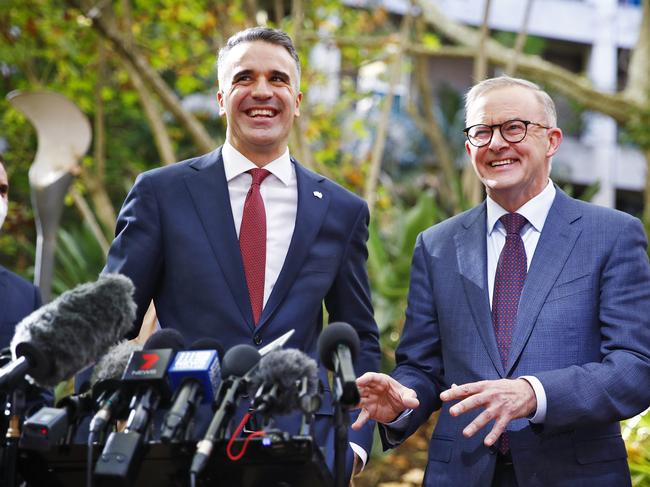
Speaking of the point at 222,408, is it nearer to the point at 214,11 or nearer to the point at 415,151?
the point at 214,11

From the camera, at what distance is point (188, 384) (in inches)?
85.7

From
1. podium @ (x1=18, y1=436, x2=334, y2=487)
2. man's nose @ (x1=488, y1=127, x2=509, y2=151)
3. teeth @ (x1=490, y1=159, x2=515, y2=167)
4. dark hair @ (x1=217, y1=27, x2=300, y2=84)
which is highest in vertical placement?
dark hair @ (x1=217, y1=27, x2=300, y2=84)

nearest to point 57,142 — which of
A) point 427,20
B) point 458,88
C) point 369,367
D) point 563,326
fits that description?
point 369,367

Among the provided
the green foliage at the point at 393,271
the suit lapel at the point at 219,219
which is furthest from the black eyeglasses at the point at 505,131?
the green foliage at the point at 393,271

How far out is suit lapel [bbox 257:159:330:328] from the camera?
320 centimetres

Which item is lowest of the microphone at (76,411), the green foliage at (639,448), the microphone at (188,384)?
the green foliage at (639,448)

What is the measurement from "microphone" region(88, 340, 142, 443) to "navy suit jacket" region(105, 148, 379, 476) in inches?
30.5

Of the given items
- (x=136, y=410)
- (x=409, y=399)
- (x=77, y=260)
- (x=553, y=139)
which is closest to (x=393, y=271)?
(x=77, y=260)

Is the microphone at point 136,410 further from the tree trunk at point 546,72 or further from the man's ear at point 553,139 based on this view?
the tree trunk at point 546,72

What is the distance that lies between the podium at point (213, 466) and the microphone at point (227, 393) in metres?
0.07

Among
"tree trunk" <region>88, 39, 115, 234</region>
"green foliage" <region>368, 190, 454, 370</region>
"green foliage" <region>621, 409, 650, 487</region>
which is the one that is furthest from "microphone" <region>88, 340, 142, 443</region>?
"tree trunk" <region>88, 39, 115, 234</region>

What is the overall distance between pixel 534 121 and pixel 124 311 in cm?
186

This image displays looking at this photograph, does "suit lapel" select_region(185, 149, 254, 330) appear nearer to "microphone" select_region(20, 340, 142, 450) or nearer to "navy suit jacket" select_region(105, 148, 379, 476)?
"navy suit jacket" select_region(105, 148, 379, 476)

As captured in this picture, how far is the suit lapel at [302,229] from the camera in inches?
126
